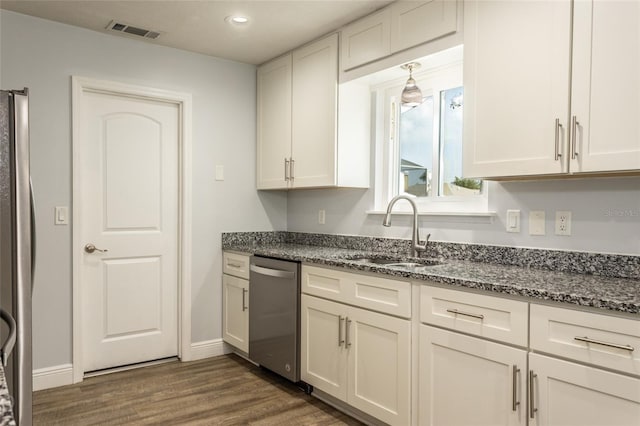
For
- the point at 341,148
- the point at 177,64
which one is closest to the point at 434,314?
the point at 341,148

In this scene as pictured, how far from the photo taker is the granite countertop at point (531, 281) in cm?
150

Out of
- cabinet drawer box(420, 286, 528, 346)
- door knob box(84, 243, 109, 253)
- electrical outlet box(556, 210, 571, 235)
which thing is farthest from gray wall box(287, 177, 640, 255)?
door knob box(84, 243, 109, 253)

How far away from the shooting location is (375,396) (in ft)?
7.52

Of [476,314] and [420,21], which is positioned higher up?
[420,21]

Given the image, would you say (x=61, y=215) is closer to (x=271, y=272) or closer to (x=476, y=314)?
(x=271, y=272)

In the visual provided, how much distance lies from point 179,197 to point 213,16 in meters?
1.32

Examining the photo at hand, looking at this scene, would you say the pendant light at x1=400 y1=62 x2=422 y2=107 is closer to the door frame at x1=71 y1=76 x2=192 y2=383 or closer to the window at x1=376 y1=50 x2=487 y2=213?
the window at x1=376 y1=50 x2=487 y2=213

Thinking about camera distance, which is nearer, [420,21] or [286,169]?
[420,21]

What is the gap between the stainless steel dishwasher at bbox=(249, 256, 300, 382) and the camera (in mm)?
2805

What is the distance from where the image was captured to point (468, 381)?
1877 mm

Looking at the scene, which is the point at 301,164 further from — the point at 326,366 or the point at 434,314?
the point at 434,314

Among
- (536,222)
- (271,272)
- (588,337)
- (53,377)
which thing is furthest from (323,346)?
(53,377)

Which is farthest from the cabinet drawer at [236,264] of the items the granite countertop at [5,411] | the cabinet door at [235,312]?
the granite countertop at [5,411]

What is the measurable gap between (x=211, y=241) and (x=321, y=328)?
1349 mm
